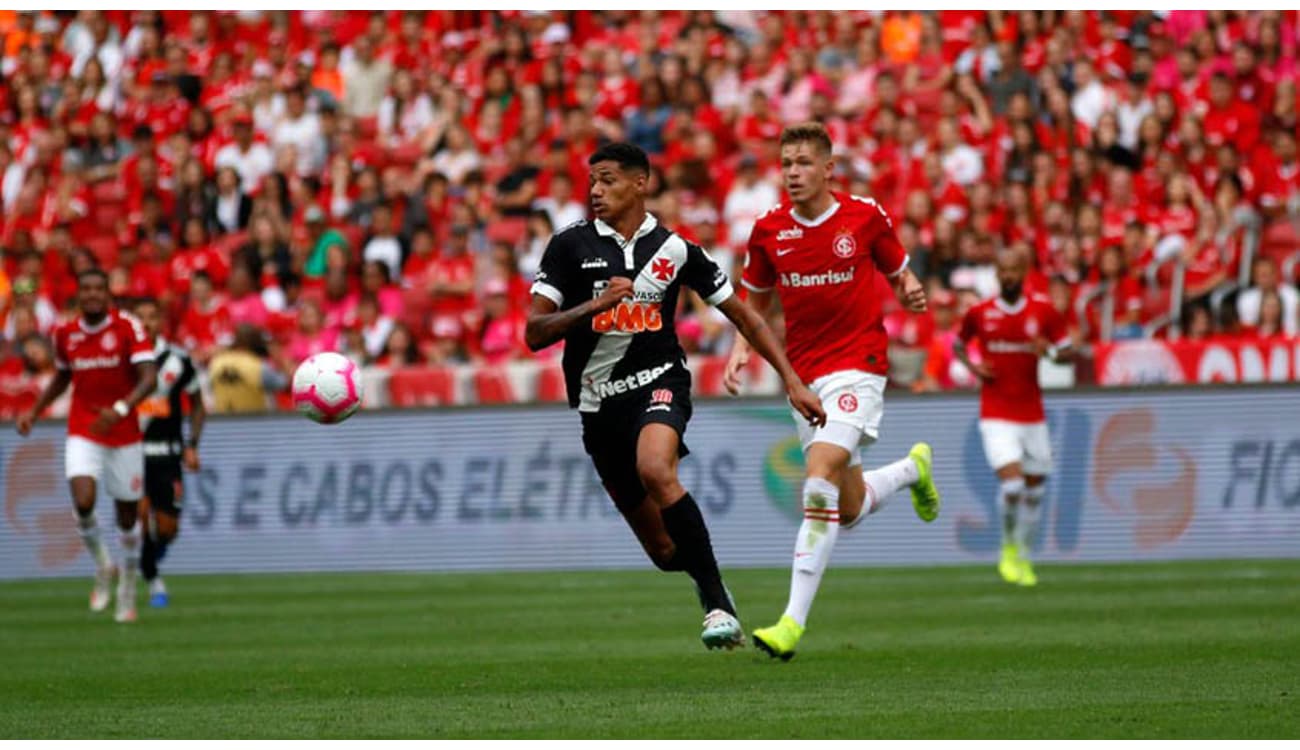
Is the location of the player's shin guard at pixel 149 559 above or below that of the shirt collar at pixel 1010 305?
below

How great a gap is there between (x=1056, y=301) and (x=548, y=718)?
12685mm

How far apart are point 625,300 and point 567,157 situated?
15.2 metres

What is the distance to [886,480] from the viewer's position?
42.2ft

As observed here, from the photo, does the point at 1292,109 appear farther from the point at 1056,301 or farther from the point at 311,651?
the point at 311,651

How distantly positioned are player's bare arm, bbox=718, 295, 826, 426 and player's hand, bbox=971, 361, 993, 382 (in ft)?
25.4

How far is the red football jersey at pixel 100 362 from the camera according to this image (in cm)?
1706

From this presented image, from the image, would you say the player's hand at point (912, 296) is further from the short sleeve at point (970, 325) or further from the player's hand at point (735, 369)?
the short sleeve at point (970, 325)

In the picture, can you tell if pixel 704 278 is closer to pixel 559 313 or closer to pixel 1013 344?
pixel 559 313

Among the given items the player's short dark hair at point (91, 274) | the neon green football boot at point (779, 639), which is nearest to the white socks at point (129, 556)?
the player's short dark hair at point (91, 274)

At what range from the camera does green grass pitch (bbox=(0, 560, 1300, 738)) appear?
29.9 ft

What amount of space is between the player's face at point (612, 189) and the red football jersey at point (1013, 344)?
8356mm

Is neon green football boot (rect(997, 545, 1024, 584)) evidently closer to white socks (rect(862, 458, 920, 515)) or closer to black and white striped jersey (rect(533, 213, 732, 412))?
white socks (rect(862, 458, 920, 515))

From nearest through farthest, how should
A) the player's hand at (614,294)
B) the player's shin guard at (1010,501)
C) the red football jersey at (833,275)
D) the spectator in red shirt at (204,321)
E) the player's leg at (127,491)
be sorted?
the player's hand at (614,294)
the red football jersey at (833,275)
the player's leg at (127,491)
the player's shin guard at (1010,501)
the spectator in red shirt at (204,321)

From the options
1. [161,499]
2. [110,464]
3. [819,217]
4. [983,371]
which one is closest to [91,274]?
[110,464]
